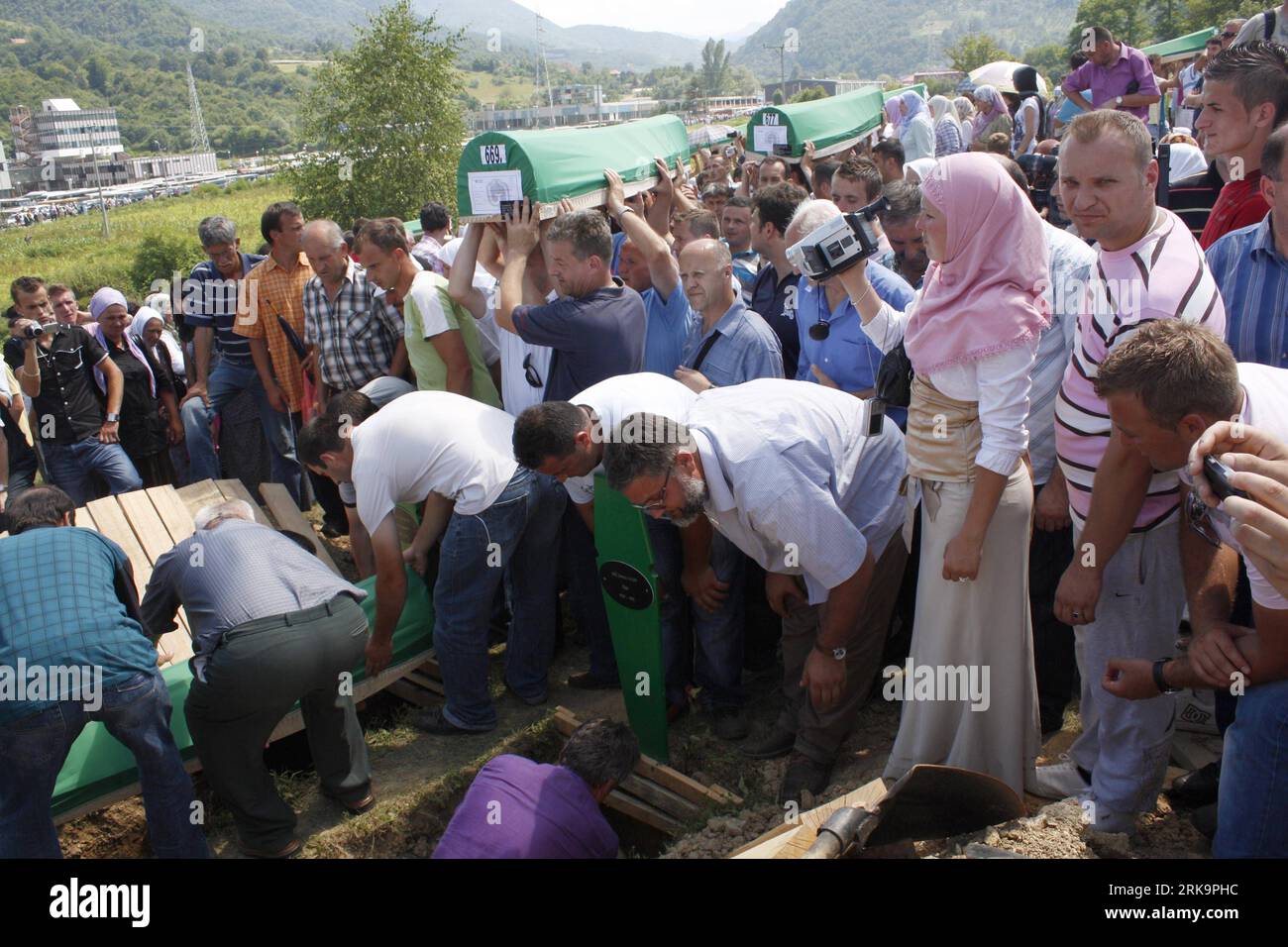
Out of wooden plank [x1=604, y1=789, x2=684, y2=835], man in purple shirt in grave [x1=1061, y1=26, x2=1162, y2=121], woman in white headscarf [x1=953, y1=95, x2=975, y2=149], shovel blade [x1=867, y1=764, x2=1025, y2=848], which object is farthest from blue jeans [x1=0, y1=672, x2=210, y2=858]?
woman in white headscarf [x1=953, y1=95, x2=975, y2=149]

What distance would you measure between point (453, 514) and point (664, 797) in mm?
1431

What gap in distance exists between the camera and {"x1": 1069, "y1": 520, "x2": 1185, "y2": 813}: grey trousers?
265 centimetres

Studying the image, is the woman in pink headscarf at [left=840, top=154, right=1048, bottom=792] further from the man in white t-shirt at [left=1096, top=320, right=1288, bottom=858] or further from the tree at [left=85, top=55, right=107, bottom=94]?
the tree at [left=85, top=55, right=107, bottom=94]

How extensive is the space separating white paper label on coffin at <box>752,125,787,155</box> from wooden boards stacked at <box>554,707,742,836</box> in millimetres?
5648

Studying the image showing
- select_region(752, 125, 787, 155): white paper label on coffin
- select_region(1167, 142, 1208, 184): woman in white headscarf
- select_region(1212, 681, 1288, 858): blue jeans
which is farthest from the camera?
select_region(752, 125, 787, 155): white paper label on coffin

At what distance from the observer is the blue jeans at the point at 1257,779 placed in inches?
81.1

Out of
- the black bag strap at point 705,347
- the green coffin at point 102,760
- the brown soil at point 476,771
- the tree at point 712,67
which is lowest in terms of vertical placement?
the brown soil at point 476,771

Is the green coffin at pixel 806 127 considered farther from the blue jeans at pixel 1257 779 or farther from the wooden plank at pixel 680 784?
the blue jeans at pixel 1257 779

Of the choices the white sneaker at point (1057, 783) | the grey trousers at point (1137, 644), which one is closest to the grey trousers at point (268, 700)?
the white sneaker at point (1057, 783)

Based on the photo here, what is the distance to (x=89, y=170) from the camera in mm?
84500

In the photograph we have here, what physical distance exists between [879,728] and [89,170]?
Result: 98.4 m

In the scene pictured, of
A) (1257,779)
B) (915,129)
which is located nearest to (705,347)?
(1257,779)

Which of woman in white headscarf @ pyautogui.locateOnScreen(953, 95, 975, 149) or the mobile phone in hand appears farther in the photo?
woman in white headscarf @ pyautogui.locateOnScreen(953, 95, 975, 149)

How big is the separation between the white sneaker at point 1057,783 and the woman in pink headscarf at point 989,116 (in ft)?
24.9
